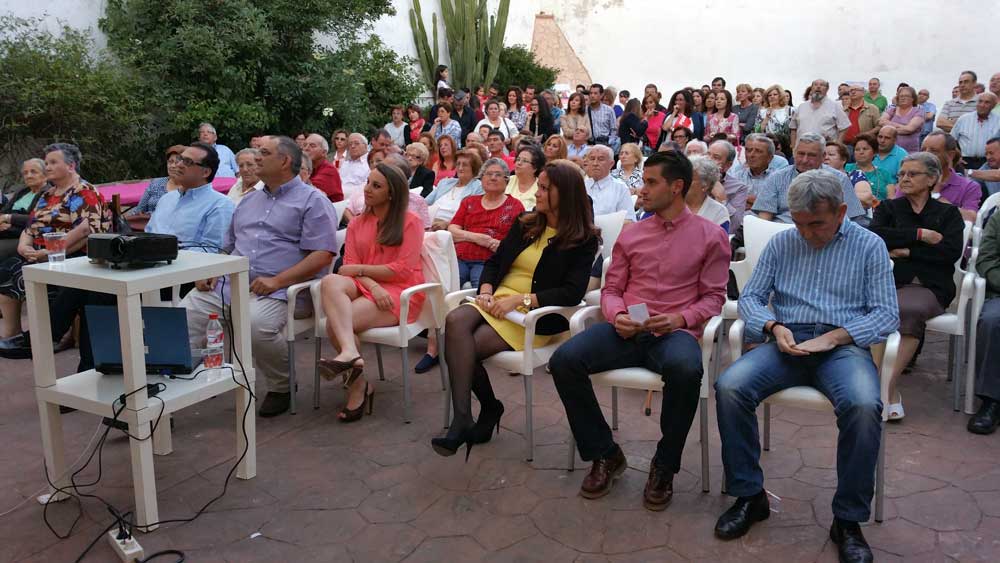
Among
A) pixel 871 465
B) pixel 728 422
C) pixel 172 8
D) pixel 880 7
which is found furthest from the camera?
pixel 880 7

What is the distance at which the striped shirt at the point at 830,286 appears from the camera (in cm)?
276

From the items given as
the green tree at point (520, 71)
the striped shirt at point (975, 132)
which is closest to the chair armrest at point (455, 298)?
the striped shirt at point (975, 132)

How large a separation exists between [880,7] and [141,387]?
14936mm

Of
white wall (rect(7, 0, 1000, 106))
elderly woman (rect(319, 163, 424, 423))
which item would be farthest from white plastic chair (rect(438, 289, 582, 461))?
white wall (rect(7, 0, 1000, 106))

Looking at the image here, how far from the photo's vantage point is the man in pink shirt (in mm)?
2842

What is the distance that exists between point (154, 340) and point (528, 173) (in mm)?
2831

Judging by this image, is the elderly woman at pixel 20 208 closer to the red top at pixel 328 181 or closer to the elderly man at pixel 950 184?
the red top at pixel 328 181

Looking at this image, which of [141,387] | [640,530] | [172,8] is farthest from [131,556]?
[172,8]

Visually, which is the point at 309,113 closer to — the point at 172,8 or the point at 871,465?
the point at 172,8

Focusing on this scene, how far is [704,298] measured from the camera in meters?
3.06

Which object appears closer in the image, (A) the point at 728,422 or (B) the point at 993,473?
(A) the point at 728,422

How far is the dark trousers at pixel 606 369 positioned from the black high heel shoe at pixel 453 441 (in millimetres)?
415

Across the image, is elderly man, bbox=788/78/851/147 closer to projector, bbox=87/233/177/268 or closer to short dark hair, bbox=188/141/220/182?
short dark hair, bbox=188/141/220/182

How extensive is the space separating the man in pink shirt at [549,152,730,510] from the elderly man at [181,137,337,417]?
1.54m
